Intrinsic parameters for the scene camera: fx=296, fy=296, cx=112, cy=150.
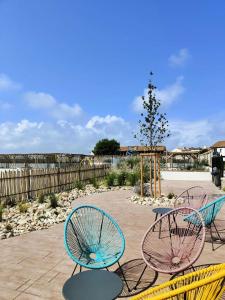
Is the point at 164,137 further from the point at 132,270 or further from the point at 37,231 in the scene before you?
the point at 132,270

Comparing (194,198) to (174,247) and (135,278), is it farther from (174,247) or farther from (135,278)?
(135,278)

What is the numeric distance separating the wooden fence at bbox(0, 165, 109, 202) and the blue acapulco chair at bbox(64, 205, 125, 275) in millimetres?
6420

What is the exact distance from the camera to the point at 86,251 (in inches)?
138

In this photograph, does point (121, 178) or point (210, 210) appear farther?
point (121, 178)

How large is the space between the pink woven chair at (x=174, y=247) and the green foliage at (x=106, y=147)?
68.3 meters

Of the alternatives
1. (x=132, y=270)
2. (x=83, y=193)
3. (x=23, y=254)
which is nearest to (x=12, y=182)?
(x=83, y=193)

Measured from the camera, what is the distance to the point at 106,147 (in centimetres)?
7262

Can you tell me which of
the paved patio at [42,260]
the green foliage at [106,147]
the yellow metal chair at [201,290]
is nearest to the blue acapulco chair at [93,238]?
the paved patio at [42,260]

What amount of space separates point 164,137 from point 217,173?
3364 mm

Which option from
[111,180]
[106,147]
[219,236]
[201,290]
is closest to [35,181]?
[111,180]

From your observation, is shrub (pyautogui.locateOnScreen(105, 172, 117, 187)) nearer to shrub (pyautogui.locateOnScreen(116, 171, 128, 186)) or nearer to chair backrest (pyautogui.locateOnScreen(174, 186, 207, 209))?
shrub (pyautogui.locateOnScreen(116, 171, 128, 186))

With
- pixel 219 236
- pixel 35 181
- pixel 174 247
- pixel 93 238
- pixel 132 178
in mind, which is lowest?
pixel 219 236

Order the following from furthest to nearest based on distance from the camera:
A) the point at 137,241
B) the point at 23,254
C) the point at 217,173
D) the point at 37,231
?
the point at 217,173
the point at 37,231
the point at 137,241
the point at 23,254

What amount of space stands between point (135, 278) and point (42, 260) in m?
1.56
